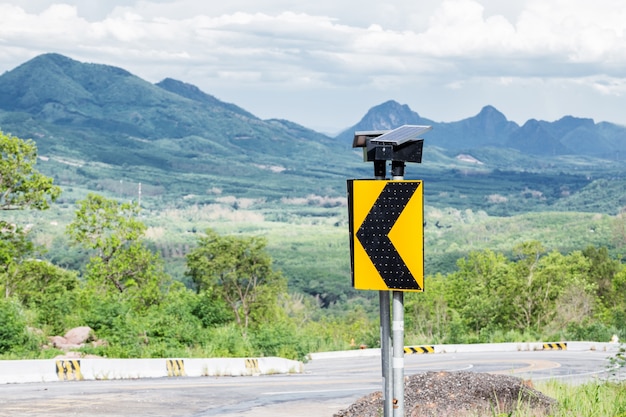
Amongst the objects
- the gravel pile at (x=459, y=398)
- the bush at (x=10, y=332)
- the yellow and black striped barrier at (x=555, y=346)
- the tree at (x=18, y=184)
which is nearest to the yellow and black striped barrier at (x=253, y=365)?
the bush at (x=10, y=332)

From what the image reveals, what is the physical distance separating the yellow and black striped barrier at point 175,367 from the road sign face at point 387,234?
10.5 m

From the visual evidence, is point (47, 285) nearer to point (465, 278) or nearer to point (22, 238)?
point (22, 238)

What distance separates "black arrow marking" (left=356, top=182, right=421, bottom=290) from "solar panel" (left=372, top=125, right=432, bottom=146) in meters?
0.29

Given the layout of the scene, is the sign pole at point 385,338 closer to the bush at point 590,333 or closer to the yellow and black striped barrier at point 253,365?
the yellow and black striped barrier at point 253,365

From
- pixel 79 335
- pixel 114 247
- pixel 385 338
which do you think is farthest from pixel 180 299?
pixel 385 338

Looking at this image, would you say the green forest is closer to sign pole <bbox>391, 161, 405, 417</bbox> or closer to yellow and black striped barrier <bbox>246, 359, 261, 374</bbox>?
yellow and black striped barrier <bbox>246, 359, 261, 374</bbox>

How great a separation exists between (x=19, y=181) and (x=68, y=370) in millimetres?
15599

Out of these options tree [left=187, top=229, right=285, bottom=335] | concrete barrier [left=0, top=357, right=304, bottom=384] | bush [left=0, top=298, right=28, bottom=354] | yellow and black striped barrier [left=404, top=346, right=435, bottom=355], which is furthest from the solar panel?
tree [left=187, top=229, right=285, bottom=335]

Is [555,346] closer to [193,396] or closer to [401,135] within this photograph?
[193,396]

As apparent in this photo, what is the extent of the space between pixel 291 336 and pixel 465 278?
6460 cm

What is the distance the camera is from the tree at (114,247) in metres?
39.9

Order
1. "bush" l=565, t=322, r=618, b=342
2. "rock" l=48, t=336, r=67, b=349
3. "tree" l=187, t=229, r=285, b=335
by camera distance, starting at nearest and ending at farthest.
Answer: "rock" l=48, t=336, r=67, b=349 → "tree" l=187, t=229, r=285, b=335 → "bush" l=565, t=322, r=618, b=342

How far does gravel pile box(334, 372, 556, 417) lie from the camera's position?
9945mm

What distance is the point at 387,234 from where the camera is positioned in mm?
6688
